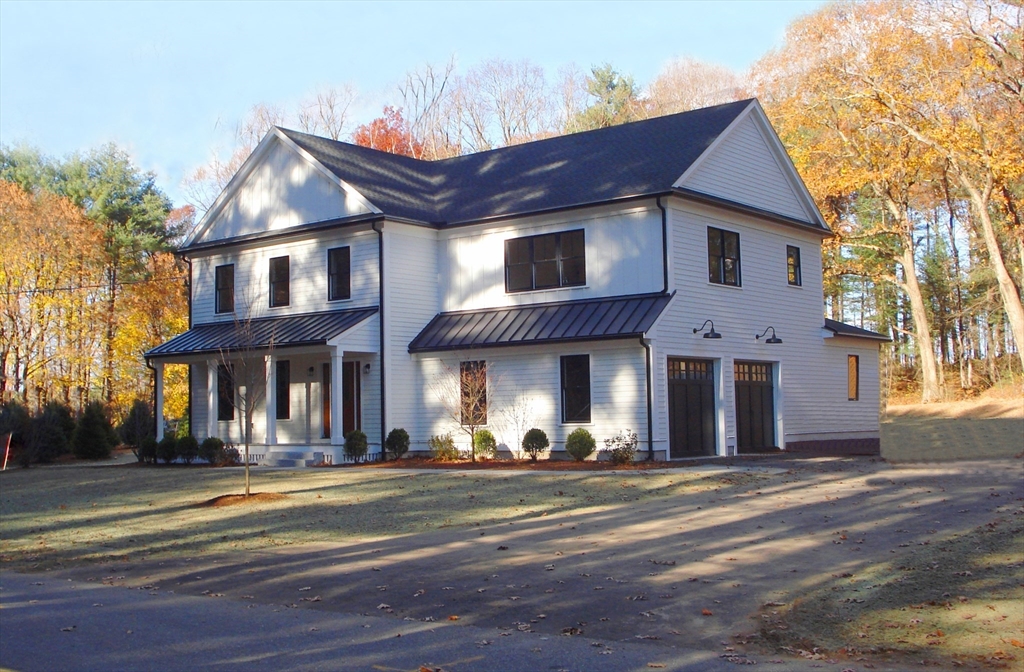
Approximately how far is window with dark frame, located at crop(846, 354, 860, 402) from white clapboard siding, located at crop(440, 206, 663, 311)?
9.96 m

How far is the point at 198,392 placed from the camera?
32469mm

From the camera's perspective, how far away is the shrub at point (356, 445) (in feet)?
88.4

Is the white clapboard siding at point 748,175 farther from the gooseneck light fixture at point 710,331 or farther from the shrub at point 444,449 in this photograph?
the shrub at point 444,449

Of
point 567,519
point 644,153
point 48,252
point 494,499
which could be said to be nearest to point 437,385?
point 644,153

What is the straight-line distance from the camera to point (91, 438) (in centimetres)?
3428

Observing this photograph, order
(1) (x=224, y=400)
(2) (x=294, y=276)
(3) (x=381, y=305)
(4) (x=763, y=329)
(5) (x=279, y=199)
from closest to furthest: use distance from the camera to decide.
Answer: (3) (x=381, y=305), (4) (x=763, y=329), (2) (x=294, y=276), (5) (x=279, y=199), (1) (x=224, y=400)

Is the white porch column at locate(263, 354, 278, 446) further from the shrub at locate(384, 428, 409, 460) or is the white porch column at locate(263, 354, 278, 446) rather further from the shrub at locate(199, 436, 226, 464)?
the shrub at locate(384, 428, 409, 460)

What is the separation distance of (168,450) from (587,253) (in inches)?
498

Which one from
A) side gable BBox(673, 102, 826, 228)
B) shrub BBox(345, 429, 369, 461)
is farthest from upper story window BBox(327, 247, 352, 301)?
side gable BBox(673, 102, 826, 228)

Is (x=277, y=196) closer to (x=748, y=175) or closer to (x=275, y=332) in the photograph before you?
(x=275, y=332)

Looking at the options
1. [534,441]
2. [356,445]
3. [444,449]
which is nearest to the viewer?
[534,441]

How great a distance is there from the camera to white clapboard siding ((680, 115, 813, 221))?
2752cm

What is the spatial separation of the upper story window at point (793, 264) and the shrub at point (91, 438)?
22.1 meters

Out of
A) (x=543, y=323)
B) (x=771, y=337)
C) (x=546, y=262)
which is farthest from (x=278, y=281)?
(x=771, y=337)
